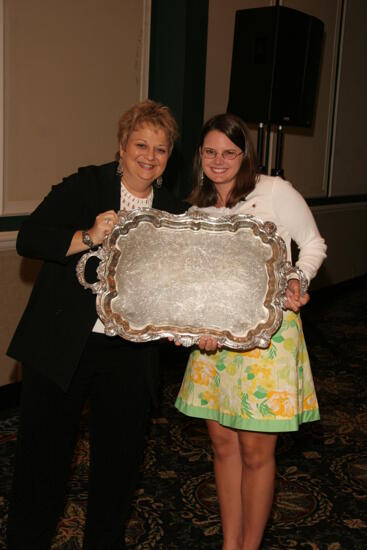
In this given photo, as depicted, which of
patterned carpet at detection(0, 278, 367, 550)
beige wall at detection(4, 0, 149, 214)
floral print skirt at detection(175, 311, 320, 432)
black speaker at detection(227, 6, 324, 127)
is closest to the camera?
floral print skirt at detection(175, 311, 320, 432)

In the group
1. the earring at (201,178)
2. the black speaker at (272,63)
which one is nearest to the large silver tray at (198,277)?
the earring at (201,178)

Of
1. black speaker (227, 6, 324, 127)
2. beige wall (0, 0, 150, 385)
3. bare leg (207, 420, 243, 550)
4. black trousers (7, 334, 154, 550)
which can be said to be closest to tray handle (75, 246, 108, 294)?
black trousers (7, 334, 154, 550)

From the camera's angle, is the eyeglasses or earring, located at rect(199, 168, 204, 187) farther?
earring, located at rect(199, 168, 204, 187)

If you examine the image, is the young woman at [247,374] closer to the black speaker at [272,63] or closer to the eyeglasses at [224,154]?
the eyeglasses at [224,154]

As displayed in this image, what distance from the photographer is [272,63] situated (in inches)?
140

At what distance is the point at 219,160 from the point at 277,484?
1557mm

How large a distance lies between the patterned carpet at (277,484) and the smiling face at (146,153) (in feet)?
4.47

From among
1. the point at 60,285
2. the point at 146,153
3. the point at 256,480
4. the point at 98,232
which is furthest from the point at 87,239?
the point at 256,480

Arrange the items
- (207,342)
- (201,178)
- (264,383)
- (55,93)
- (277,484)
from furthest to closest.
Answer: (55,93) < (277,484) < (201,178) < (264,383) < (207,342)

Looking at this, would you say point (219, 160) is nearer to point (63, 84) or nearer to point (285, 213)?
point (285, 213)

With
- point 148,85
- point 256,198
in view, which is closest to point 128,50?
point 148,85

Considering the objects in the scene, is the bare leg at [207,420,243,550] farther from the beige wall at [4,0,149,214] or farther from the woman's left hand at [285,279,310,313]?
the beige wall at [4,0,149,214]

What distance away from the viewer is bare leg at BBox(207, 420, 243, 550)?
216 cm

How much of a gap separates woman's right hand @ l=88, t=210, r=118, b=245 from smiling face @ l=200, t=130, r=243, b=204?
0.43 meters
